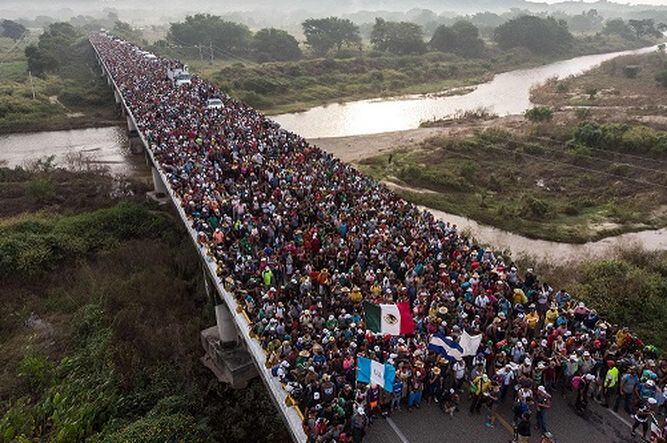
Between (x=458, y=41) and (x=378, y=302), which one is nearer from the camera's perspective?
(x=378, y=302)

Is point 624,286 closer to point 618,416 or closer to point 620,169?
point 618,416

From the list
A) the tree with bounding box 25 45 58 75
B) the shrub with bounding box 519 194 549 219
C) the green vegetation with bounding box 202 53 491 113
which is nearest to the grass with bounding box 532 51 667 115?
the green vegetation with bounding box 202 53 491 113

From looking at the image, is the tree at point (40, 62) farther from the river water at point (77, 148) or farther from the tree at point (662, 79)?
the tree at point (662, 79)

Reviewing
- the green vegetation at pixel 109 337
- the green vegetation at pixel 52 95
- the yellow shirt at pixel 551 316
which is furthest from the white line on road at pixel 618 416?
the green vegetation at pixel 52 95

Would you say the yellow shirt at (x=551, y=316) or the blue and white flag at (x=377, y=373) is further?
the yellow shirt at (x=551, y=316)

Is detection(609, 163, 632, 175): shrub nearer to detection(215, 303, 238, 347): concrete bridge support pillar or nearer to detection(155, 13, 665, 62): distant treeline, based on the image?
detection(215, 303, 238, 347): concrete bridge support pillar

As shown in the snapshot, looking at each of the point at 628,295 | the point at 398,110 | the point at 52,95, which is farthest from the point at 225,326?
the point at 52,95

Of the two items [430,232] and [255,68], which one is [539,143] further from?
[255,68]
